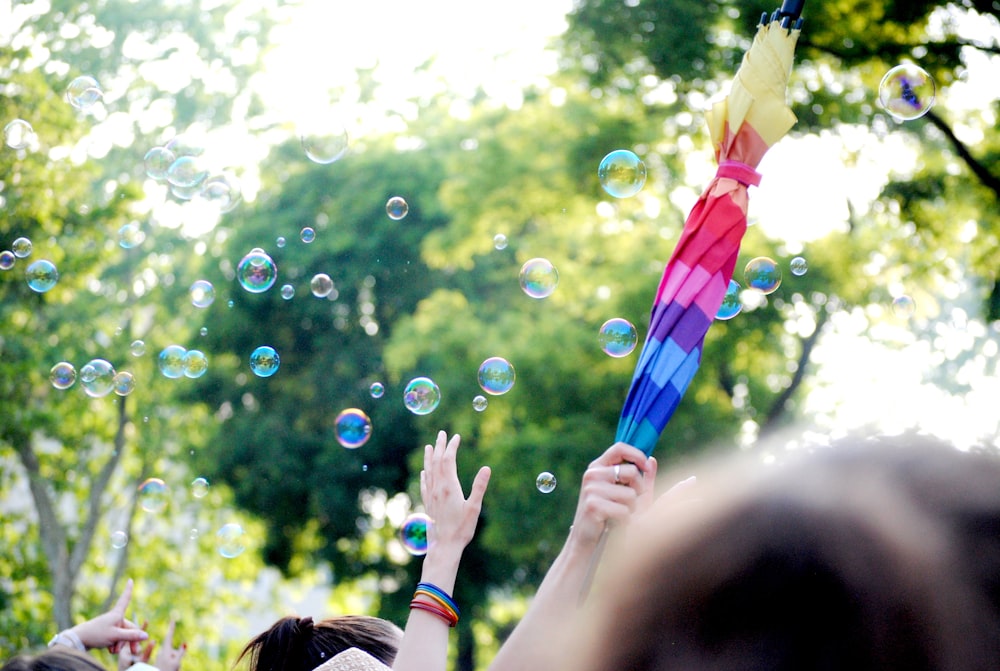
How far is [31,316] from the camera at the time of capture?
606 inches

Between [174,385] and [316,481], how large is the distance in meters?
3.16

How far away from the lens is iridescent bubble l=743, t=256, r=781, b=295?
6.02m

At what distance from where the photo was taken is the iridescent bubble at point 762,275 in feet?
19.8

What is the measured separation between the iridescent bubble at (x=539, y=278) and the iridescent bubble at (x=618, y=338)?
405 millimetres

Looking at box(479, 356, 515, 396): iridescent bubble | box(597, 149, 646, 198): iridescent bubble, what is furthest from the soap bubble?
box(597, 149, 646, 198): iridescent bubble

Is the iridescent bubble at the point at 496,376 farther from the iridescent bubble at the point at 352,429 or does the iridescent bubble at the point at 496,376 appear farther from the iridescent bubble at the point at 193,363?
the iridescent bubble at the point at 193,363

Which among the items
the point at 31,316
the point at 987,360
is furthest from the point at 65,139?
the point at 987,360

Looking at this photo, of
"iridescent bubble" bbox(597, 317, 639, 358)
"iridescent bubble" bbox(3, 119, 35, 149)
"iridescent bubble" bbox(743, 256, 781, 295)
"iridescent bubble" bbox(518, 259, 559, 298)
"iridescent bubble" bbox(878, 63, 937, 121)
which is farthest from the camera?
"iridescent bubble" bbox(3, 119, 35, 149)

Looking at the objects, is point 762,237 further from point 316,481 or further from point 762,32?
point 762,32

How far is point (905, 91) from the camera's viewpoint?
543 cm

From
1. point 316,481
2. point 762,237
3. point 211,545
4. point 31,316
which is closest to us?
point 762,237

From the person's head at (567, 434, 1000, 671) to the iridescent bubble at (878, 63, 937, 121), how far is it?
5109 mm

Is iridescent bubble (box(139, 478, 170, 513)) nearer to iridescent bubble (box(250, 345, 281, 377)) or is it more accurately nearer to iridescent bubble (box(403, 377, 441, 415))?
iridescent bubble (box(250, 345, 281, 377))

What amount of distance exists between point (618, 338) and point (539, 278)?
61 cm
